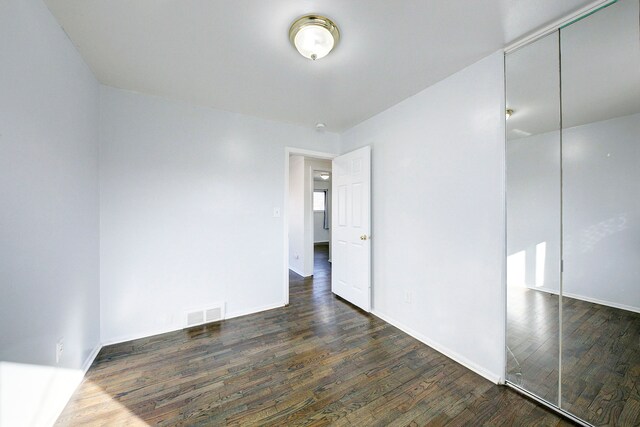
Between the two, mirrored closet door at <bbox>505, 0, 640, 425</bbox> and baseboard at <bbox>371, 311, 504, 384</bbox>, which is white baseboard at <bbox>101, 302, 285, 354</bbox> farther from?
mirrored closet door at <bbox>505, 0, 640, 425</bbox>

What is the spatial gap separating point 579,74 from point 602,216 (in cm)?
90

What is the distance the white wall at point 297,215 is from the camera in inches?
182

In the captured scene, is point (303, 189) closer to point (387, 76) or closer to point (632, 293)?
point (387, 76)

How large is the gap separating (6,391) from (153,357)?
3.69 feet

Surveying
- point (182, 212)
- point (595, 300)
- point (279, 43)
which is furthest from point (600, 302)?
point (182, 212)

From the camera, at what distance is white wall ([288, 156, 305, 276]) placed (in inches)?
182

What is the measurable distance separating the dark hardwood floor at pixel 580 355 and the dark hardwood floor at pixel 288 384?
0.61 feet

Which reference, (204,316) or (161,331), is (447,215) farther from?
(161,331)

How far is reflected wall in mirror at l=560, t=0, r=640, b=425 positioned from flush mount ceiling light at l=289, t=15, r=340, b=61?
147 cm

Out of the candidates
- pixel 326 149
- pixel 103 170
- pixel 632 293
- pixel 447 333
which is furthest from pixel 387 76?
pixel 103 170

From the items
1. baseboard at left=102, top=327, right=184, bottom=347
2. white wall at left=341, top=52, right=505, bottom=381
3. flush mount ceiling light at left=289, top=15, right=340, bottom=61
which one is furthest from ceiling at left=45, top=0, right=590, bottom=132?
baseboard at left=102, top=327, right=184, bottom=347

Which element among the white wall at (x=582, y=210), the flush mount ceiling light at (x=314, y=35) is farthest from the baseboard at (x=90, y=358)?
the white wall at (x=582, y=210)

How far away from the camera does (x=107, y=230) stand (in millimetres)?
2258

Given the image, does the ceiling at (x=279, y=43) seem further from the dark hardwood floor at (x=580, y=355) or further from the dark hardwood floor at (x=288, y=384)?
the dark hardwood floor at (x=288, y=384)
